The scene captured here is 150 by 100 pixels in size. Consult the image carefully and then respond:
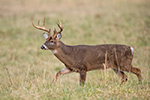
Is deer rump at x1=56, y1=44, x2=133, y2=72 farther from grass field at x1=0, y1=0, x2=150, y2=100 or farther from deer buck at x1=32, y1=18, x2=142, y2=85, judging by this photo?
grass field at x1=0, y1=0, x2=150, y2=100

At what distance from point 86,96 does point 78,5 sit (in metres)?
17.7

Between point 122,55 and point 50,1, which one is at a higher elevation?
point 50,1

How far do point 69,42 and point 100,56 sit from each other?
6573mm

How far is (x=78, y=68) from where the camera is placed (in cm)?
789

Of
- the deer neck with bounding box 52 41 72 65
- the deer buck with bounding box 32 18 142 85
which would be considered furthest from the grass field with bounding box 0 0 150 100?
the deer neck with bounding box 52 41 72 65

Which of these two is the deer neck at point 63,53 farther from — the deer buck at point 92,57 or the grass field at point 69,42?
the grass field at point 69,42

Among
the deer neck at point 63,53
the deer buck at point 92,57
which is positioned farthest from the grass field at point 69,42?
the deer neck at point 63,53

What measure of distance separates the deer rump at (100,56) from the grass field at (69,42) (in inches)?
17.6

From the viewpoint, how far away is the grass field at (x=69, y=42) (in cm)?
607

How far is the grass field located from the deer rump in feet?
1.47

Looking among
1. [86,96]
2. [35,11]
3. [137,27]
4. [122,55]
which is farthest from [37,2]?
[86,96]

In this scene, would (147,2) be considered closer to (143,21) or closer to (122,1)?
(122,1)

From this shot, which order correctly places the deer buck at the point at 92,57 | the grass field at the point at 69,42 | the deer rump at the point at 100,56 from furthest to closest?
the deer rump at the point at 100,56 < the deer buck at the point at 92,57 < the grass field at the point at 69,42

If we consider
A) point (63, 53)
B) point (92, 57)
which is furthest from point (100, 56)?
point (63, 53)
